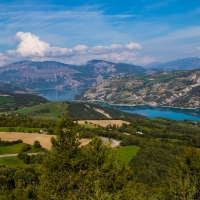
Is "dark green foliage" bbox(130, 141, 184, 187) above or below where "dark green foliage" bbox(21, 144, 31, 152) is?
below

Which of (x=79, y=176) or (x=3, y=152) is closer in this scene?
(x=79, y=176)

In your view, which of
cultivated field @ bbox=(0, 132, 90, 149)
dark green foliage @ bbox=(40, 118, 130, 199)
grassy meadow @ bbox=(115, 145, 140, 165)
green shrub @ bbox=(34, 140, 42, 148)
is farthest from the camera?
cultivated field @ bbox=(0, 132, 90, 149)

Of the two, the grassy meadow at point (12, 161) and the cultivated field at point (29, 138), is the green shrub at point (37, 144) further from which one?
the grassy meadow at point (12, 161)

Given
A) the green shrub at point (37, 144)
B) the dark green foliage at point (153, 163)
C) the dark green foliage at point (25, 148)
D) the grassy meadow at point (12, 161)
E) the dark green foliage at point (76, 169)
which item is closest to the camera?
the dark green foliage at point (76, 169)

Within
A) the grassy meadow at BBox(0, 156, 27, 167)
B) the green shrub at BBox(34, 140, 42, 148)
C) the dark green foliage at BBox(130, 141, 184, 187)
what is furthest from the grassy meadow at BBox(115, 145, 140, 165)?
the grassy meadow at BBox(0, 156, 27, 167)

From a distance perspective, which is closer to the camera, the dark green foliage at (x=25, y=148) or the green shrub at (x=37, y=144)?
the dark green foliage at (x=25, y=148)

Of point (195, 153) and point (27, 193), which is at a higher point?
point (195, 153)

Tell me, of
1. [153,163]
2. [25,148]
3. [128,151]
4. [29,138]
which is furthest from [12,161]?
[153,163]

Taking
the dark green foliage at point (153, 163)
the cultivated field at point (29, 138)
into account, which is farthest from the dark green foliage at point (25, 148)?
the dark green foliage at point (153, 163)

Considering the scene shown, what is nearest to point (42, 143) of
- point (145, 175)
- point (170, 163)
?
point (145, 175)

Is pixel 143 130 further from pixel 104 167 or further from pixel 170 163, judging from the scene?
pixel 104 167

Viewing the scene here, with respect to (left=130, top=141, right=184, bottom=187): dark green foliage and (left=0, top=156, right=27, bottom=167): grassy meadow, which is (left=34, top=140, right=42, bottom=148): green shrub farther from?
(left=130, top=141, right=184, bottom=187): dark green foliage
